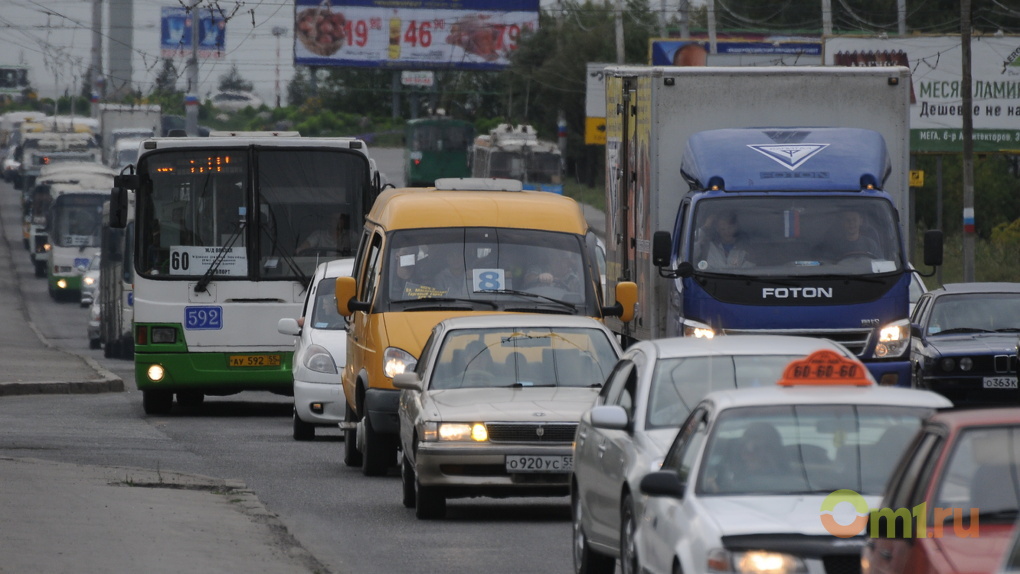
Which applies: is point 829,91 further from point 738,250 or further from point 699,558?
point 699,558

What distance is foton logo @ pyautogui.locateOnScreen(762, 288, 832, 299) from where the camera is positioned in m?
16.3

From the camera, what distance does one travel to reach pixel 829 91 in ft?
59.2

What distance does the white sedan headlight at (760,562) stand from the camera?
7.12 meters

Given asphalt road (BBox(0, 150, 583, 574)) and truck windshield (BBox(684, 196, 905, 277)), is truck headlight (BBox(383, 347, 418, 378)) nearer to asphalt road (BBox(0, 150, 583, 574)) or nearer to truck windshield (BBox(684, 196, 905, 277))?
asphalt road (BBox(0, 150, 583, 574))

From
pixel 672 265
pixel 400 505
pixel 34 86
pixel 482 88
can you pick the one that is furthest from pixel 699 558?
pixel 34 86

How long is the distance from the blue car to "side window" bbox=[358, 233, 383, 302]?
18.6 feet

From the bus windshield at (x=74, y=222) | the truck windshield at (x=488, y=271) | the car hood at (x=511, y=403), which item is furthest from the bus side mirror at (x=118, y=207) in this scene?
the bus windshield at (x=74, y=222)

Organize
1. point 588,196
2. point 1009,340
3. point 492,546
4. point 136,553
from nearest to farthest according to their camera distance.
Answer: point 136,553 < point 492,546 < point 1009,340 < point 588,196

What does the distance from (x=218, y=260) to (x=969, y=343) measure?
27.8 feet

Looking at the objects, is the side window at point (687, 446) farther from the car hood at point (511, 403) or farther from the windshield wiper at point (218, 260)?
the windshield wiper at point (218, 260)

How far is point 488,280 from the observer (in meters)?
15.8

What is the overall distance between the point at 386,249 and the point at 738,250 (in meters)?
3.12

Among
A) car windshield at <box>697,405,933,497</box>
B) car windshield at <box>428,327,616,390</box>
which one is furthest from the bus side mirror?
car windshield at <box>697,405,933,497</box>

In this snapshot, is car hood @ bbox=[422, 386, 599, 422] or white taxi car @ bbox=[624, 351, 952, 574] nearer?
white taxi car @ bbox=[624, 351, 952, 574]
